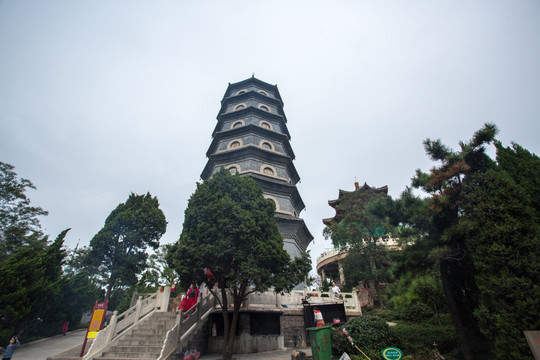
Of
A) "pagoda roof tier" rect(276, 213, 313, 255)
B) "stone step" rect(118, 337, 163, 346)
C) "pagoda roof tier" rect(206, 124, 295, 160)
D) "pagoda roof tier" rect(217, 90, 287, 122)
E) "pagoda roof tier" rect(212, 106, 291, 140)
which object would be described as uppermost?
"pagoda roof tier" rect(217, 90, 287, 122)

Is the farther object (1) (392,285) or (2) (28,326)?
(1) (392,285)

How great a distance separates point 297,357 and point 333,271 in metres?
21.7

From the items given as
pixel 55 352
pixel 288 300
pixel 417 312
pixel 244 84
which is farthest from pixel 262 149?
pixel 55 352

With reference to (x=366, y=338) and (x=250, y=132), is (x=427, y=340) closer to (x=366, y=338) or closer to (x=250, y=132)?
(x=366, y=338)

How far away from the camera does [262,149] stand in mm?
17703

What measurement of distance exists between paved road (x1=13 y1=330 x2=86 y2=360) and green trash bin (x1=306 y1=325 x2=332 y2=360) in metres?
9.56

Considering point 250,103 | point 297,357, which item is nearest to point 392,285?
point 297,357

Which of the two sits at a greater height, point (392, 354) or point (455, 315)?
point (455, 315)

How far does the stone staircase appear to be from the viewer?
8521 mm

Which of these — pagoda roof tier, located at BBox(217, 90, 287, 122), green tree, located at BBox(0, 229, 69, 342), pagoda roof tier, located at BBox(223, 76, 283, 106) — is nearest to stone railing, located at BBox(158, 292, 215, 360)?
green tree, located at BBox(0, 229, 69, 342)

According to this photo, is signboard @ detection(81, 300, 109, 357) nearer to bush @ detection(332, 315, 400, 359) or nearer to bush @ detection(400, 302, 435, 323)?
bush @ detection(332, 315, 400, 359)

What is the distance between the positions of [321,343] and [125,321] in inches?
297

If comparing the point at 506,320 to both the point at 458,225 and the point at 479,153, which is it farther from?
the point at 479,153

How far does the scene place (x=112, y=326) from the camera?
31.0 ft
